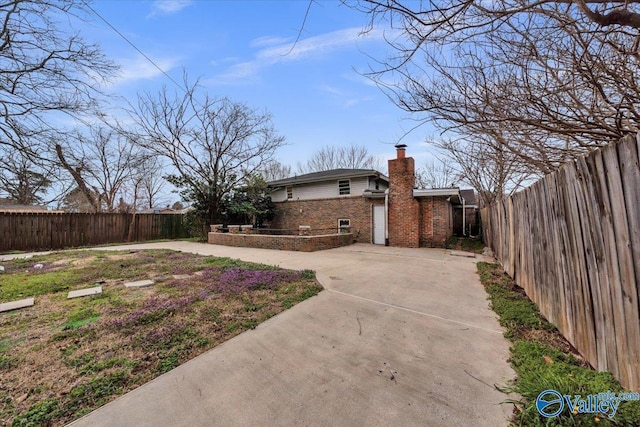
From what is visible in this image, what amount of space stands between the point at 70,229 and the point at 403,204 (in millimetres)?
15757

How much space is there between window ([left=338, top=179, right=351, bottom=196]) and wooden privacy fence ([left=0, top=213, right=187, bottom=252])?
11.7 m

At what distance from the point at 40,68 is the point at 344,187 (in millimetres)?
11192

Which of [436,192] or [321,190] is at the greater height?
A: [321,190]

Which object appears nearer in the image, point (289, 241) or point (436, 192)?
point (289, 241)

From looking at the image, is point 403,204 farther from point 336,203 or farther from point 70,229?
point 70,229

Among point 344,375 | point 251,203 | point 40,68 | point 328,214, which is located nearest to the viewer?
point 344,375

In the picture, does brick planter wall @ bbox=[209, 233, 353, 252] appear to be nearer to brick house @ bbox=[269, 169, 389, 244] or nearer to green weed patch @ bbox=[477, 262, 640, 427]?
brick house @ bbox=[269, 169, 389, 244]

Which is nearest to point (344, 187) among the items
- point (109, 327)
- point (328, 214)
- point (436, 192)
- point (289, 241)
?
point (328, 214)

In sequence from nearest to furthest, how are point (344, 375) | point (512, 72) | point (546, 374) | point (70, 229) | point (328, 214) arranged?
1. point (546, 374)
2. point (344, 375)
3. point (512, 72)
4. point (70, 229)
5. point (328, 214)

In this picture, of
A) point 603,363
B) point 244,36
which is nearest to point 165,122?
point 244,36

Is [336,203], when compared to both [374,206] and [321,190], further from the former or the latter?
[374,206]

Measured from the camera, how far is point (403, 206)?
37.2ft

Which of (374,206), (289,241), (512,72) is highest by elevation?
(512,72)

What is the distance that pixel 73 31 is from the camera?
15.5 ft
